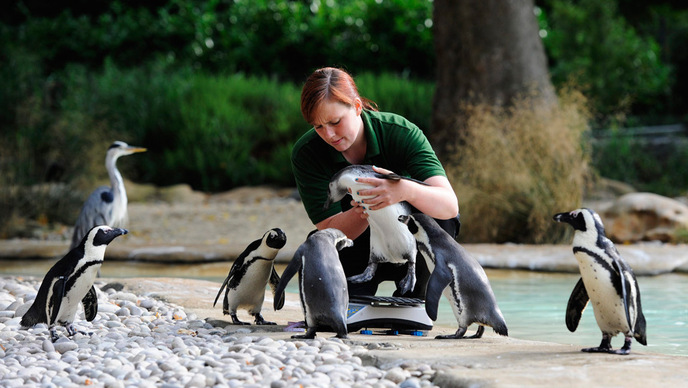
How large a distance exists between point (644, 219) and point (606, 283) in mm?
5605

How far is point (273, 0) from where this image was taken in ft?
53.2

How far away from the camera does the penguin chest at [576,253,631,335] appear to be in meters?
3.12

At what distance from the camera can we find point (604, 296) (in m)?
3.15

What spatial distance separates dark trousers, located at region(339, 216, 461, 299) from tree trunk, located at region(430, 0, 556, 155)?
6.16 metres

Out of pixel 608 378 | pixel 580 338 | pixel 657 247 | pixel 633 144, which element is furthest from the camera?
pixel 633 144

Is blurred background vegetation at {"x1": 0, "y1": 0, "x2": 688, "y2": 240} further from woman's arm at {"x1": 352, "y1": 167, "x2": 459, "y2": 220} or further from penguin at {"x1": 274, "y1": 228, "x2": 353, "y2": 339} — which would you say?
woman's arm at {"x1": 352, "y1": 167, "x2": 459, "y2": 220}

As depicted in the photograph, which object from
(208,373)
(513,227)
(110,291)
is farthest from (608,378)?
(513,227)

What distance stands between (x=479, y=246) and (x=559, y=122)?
1585mm

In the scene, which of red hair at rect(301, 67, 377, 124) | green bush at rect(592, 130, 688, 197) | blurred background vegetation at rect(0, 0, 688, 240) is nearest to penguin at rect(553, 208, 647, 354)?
red hair at rect(301, 67, 377, 124)

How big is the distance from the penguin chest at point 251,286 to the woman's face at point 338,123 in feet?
2.35

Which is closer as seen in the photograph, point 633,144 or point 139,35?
point 633,144

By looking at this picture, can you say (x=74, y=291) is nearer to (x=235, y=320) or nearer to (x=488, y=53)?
(x=235, y=320)

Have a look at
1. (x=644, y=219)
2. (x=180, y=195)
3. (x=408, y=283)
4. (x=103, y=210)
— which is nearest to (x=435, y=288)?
(x=408, y=283)

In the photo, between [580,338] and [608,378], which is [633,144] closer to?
[580,338]
